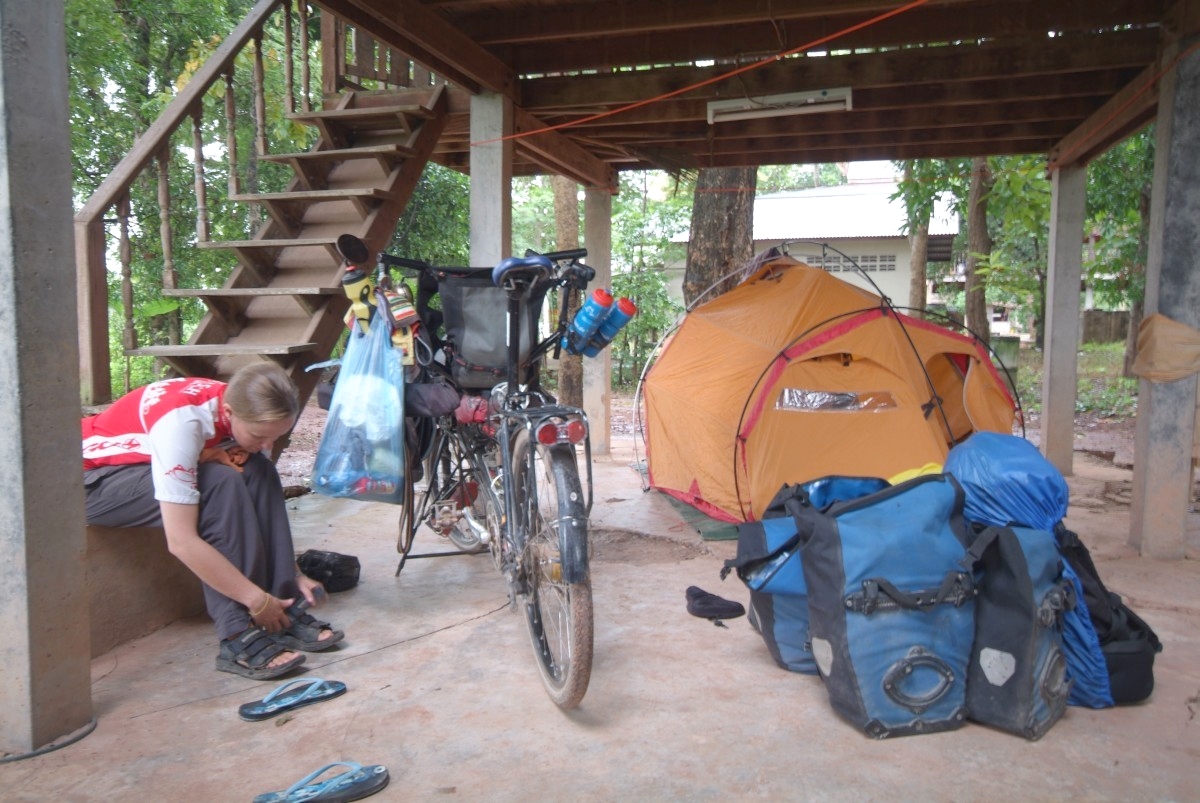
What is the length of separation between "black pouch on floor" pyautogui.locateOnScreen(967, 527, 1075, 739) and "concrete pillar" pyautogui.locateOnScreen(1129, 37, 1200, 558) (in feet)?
7.70

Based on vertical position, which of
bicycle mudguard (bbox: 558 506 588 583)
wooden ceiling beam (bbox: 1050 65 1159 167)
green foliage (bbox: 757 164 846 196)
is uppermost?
green foliage (bbox: 757 164 846 196)

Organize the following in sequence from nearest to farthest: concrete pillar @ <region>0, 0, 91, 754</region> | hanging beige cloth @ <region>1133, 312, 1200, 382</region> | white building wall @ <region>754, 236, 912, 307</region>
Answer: concrete pillar @ <region>0, 0, 91, 754</region> → hanging beige cloth @ <region>1133, 312, 1200, 382</region> → white building wall @ <region>754, 236, 912, 307</region>

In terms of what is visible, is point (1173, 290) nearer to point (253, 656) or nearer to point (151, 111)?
point (253, 656)

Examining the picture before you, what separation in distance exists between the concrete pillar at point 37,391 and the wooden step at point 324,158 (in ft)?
8.65

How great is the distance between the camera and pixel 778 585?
2650 millimetres

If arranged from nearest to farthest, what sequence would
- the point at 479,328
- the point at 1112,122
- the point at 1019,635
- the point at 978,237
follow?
the point at 1019,635, the point at 479,328, the point at 1112,122, the point at 978,237

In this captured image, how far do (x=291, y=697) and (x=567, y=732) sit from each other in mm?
853

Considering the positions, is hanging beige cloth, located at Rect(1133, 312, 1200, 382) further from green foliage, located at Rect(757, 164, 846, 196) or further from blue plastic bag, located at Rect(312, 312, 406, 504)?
green foliage, located at Rect(757, 164, 846, 196)

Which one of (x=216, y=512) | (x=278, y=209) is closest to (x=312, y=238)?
(x=278, y=209)

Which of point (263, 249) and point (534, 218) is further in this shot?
point (534, 218)

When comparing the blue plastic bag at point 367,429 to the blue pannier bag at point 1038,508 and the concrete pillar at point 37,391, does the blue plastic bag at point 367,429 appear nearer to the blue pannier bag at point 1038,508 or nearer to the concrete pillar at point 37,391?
the concrete pillar at point 37,391

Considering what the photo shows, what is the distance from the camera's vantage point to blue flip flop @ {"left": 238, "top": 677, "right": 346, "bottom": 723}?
2.45 m

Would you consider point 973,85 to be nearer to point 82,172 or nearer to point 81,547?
point 81,547

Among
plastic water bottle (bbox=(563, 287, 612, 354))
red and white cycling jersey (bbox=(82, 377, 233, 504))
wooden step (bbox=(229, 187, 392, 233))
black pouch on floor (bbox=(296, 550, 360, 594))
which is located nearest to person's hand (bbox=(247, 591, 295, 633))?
red and white cycling jersey (bbox=(82, 377, 233, 504))
